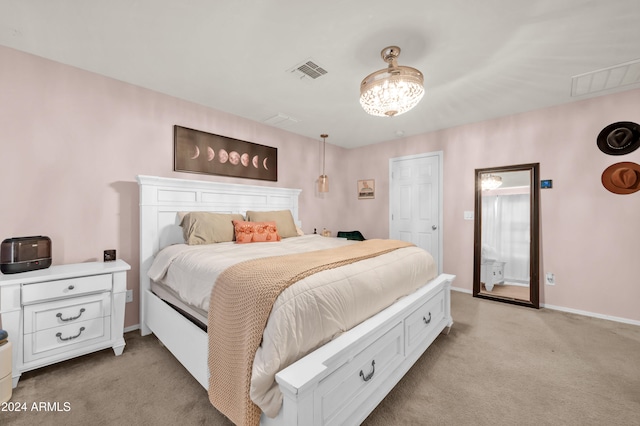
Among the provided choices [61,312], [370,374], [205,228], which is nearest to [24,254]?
[61,312]

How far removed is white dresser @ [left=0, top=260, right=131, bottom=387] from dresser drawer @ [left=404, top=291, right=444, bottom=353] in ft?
7.61

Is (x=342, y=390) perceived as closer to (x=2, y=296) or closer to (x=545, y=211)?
(x=2, y=296)

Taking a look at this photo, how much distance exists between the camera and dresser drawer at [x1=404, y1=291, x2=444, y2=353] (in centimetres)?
187

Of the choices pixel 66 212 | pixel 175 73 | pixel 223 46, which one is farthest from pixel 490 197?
pixel 66 212

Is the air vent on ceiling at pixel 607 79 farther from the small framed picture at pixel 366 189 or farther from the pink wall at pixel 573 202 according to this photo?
the small framed picture at pixel 366 189

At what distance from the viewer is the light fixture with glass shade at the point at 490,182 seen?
3652 mm

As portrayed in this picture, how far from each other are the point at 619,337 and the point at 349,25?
12.3 feet

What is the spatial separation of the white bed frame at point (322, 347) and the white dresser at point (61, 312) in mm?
337

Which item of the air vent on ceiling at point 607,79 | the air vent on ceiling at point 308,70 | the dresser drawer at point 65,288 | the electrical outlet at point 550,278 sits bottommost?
the electrical outlet at point 550,278

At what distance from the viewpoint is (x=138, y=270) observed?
106 inches

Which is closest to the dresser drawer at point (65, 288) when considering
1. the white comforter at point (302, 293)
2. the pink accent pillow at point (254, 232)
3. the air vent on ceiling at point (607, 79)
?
the white comforter at point (302, 293)

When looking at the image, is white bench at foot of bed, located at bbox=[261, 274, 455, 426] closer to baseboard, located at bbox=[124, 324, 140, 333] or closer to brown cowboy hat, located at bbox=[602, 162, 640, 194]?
baseboard, located at bbox=[124, 324, 140, 333]

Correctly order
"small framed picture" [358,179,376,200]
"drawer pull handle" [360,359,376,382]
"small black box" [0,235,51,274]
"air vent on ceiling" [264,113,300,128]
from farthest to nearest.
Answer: "small framed picture" [358,179,376,200] < "air vent on ceiling" [264,113,300,128] < "small black box" [0,235,51,274] < "drawer pull handle" [360,359,376,382]

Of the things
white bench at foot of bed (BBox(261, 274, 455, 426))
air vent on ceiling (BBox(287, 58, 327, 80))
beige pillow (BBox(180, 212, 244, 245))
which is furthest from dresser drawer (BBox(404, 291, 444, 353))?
air vent on ceiling (BBox(287, 58, 327, 80))
